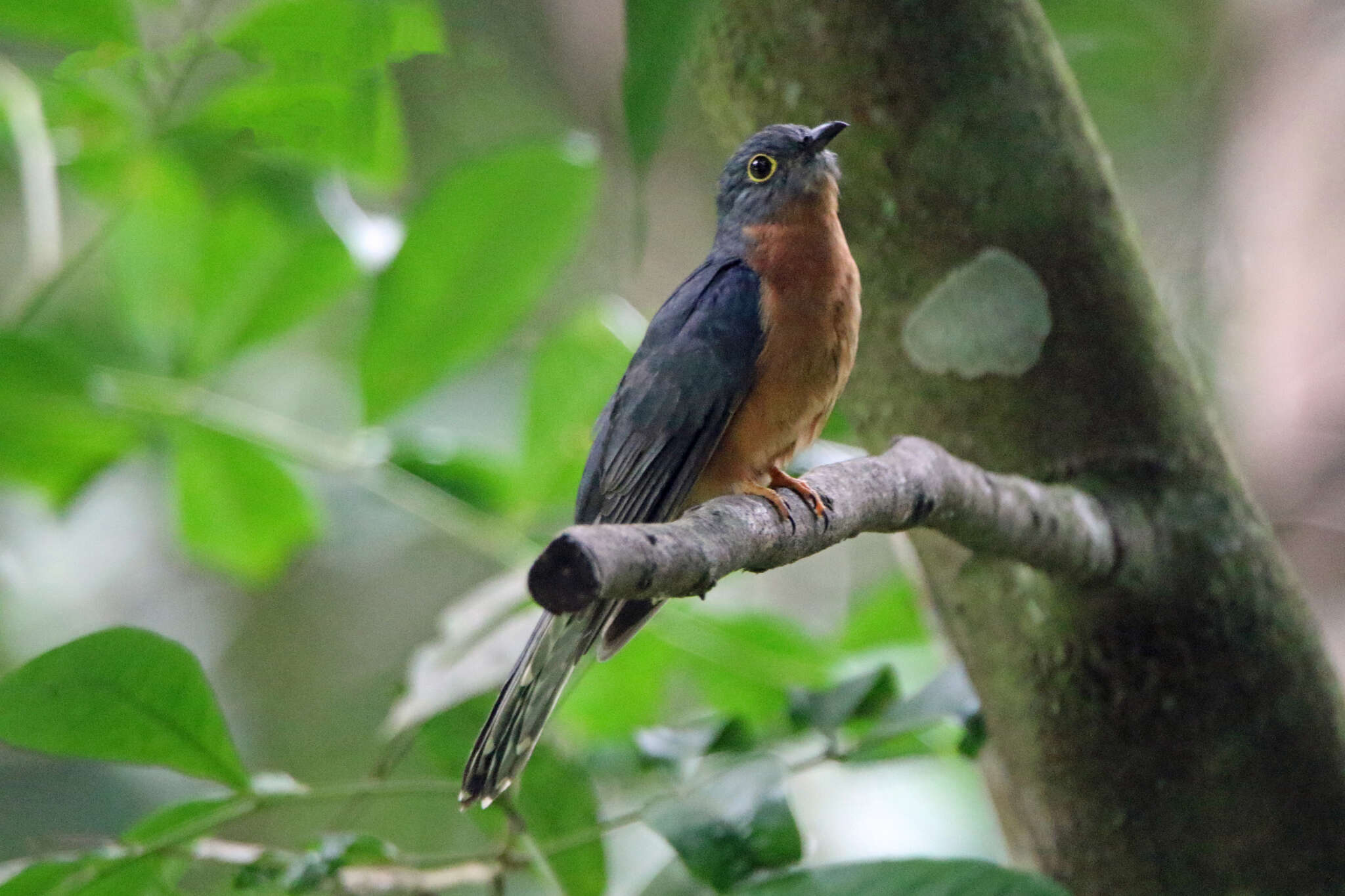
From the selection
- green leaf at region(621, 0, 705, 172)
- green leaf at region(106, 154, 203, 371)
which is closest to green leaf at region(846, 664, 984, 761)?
green leaf at region(621, 0, 705, 172)

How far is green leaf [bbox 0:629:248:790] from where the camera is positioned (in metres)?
1.89

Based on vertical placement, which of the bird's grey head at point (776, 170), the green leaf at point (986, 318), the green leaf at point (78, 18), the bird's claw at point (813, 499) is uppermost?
the green leaf at point (78, 18)

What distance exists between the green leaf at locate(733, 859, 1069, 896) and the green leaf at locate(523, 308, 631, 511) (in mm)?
1324

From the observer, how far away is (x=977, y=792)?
535 centimetres

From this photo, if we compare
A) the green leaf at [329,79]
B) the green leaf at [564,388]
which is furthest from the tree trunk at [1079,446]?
the green leaf at [564,388]

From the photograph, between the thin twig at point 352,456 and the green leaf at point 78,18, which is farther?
the thin twig at point 352,456

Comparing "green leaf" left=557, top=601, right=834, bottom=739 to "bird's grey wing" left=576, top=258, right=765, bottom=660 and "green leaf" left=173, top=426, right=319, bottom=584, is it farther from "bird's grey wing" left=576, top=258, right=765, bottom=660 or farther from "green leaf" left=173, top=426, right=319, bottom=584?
"green leaf" left=173, top=426, right=319, bottom=584

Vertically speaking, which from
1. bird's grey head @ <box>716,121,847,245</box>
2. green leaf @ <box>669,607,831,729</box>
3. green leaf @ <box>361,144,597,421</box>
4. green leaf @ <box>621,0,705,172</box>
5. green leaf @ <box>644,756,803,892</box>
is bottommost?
green leaf @ <box>644,756,803,892</box>

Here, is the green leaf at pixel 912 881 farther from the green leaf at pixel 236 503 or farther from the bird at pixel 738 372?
the green leaf at pixel 236 503

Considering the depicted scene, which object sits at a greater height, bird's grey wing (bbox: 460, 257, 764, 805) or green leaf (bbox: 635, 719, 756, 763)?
bird's grey wing (bbox: 460, 257, 764, 805)

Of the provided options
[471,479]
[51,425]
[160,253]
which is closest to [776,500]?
[471,479]

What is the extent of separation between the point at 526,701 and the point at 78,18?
1734 millimetres

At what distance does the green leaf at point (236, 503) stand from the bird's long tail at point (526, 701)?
1.65 metres

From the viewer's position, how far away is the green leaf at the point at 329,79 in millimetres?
1974
